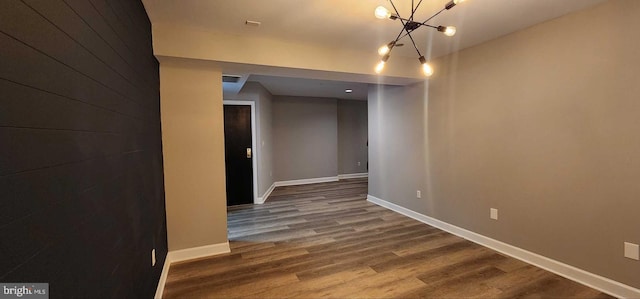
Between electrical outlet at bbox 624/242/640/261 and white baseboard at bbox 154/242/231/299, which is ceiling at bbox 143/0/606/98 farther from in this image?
white baseboard at bbox 154/242/231/299

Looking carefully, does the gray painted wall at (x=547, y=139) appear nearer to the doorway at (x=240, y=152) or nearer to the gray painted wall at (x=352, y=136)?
the doorway at (x=240, y=152)

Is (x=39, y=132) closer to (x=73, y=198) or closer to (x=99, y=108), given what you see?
(x=73, y=198)

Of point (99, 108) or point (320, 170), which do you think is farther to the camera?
point (320, 170)

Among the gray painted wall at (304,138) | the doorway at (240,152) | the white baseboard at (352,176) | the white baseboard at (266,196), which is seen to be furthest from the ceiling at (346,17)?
the white baseboard at (352,176)

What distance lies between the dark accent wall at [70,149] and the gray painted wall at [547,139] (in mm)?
3440

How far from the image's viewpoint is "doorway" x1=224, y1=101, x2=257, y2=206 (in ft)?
17.1

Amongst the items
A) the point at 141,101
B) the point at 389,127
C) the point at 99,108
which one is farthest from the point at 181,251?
the point at 389,127

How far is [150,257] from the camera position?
2.02m

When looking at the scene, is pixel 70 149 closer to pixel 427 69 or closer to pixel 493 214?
pixel 427 69

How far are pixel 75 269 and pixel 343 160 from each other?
723 centimetres

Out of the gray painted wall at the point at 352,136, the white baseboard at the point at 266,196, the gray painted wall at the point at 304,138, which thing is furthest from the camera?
the gray painted wall at the point at 352,136

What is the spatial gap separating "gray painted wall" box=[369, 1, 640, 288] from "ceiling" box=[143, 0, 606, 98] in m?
0.29

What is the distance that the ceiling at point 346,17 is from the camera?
2.16 m

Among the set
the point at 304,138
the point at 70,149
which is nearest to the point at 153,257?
the point at 70,149
